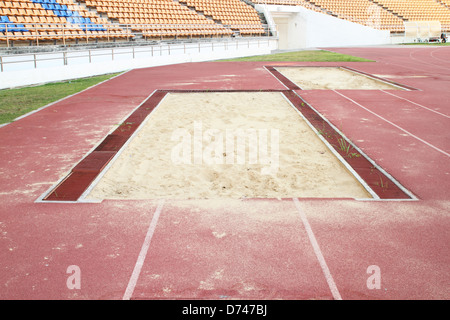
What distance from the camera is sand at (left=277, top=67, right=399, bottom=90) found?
→ 14505mm

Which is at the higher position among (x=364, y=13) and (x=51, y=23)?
(x=364, y=13)

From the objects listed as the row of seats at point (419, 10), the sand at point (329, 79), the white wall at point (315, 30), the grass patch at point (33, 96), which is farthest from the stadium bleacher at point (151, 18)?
A: the sand at point (329, 79)

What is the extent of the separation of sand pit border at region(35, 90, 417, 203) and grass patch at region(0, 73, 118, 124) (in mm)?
2750

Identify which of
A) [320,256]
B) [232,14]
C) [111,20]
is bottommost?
[320,256]

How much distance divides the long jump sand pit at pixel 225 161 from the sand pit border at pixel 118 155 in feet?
0.35

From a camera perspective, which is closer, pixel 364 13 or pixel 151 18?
pixel 151 18

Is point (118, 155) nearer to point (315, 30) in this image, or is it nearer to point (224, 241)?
point (224, 241)

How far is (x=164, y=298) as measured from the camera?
127 inches

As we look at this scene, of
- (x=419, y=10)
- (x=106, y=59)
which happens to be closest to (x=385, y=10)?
(x=419, y=10)

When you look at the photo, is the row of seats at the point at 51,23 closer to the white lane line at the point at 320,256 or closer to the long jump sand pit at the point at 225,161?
the long jump sand pit at the point at 225,161

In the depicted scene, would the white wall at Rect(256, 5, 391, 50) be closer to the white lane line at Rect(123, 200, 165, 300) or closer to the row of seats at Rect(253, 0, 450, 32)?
the row of seats at Rect(253, 0, 450, 32)

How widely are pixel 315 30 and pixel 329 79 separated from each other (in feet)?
73.6

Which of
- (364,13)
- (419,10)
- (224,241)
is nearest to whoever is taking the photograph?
(224,241)
